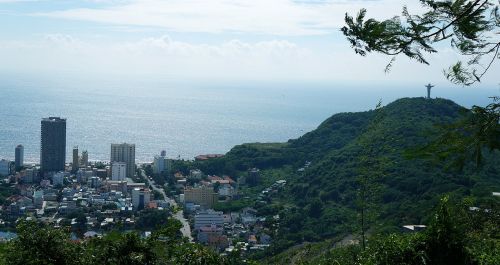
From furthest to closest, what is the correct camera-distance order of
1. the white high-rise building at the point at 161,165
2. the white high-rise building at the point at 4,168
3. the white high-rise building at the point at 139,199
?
the white high-rise building at the point at 161,165 → the white high-rise building at the point at 4,168 → the white high-rise building at the point at 139,199

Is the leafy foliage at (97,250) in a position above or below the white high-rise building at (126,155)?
above

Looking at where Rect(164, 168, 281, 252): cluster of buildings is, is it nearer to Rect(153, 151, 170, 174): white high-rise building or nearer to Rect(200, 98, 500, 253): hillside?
Rect(200, 98, 500, 253): hillside

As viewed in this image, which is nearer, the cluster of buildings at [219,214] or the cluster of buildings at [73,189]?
the cluster of buildings at [219,214]

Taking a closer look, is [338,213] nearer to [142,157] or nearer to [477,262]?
[477,262]

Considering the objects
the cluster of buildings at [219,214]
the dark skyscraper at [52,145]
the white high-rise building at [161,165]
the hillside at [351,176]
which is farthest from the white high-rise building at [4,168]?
the hillside at [351,176]

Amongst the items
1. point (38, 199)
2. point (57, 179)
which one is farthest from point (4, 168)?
point (38, 199)

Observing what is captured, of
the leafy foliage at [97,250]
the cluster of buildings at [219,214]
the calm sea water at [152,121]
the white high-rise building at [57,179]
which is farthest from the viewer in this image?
the calm sea water at [152,121]

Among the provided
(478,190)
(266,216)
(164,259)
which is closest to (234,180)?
(266,216)

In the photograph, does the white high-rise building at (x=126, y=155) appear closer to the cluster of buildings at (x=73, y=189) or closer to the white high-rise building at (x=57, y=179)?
the cluster of buildings at (x=73, y=189)
